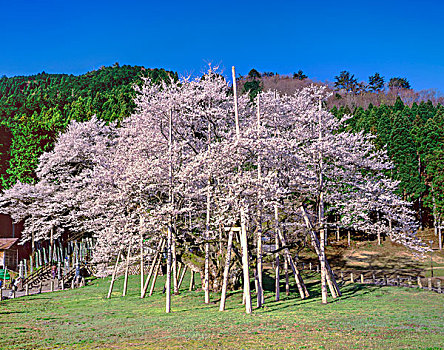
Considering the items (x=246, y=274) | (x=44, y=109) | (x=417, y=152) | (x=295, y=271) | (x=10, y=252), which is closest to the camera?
(x=246, y=274)

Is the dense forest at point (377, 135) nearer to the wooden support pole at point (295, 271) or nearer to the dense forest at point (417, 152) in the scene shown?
the dense forest at point (417, 152)

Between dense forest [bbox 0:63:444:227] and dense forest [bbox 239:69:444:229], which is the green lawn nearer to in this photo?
dense forest [bbox 0:63:444:227]

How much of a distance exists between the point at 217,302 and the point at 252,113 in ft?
45.7

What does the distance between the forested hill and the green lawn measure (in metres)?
19.1

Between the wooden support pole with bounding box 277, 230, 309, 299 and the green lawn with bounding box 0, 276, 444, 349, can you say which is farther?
the wooden support pole with bounding box 277, 230, 309, 299

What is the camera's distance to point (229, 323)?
13.5m

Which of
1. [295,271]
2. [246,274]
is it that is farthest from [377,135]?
[246,274]

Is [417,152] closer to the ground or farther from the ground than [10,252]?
farther from the ground

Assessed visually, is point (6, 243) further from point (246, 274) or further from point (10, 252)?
point (246, 274)

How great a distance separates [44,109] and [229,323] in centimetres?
6404

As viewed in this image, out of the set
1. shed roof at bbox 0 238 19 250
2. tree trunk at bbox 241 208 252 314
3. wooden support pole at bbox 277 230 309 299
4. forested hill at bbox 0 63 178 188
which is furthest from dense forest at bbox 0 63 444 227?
tree trunk at bbox 241 208 252 314

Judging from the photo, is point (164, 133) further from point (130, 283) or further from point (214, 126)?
point (130, 283)

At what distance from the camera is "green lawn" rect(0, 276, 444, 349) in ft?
35.9

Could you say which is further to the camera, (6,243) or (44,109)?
(44,109)
